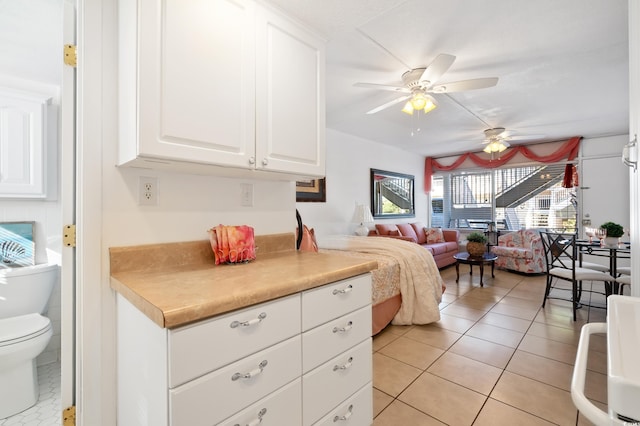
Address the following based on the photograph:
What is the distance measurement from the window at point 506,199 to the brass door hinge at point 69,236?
7.12 metres

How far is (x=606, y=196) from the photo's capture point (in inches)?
198

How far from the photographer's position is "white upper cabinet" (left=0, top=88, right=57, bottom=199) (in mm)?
2129

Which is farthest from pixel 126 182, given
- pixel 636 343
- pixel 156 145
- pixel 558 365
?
pixel 558 365

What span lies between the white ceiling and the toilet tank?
2440mm

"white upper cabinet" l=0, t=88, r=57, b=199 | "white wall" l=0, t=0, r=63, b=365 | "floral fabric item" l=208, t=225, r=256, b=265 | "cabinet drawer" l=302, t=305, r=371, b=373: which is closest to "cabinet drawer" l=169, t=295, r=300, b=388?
"cabinet drawer" l=302, t=305, r=371, b=373

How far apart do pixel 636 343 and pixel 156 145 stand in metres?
1.40

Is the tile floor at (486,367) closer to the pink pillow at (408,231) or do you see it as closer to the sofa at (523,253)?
the sofa at (523,253)

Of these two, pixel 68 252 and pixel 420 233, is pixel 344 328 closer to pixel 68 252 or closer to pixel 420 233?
pixel 68 252

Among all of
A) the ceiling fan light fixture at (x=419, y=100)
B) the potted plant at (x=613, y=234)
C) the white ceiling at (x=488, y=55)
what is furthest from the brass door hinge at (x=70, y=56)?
the potted plant at (x=613, y=234)

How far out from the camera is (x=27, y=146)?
2.22 m

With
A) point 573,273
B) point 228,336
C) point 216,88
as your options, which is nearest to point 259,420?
point 228,336

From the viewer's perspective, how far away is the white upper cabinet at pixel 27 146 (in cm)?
213

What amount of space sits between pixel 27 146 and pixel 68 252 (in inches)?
66.5

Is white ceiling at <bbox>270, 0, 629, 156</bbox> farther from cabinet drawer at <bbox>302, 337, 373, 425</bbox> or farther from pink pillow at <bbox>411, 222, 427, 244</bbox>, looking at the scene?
pink pillow at <bbox>411, 222, 427, 244</bbox>
